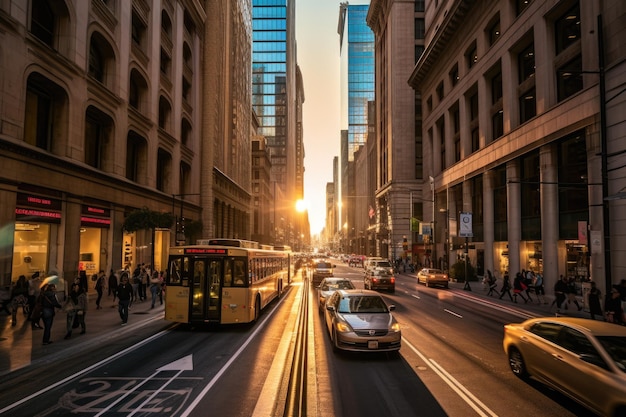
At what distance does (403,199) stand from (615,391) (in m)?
70.8

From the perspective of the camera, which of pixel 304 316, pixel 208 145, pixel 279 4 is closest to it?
pixel 304 316

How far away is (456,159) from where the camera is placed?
5450 centimetres

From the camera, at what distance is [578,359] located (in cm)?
722

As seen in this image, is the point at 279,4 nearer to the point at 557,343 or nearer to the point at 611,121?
the point at 611,121

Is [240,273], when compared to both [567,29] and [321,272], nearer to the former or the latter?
[321,272]

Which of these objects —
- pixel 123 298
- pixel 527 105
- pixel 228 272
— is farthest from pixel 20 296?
pixel 527 105

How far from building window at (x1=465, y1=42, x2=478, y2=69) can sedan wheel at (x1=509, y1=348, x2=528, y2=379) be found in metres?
43.9

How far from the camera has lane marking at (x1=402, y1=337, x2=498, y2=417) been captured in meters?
7.21

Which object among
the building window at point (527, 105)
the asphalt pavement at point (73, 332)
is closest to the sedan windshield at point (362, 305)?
the asphalt pavement at point (73, 332)

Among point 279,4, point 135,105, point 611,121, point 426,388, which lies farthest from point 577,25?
point 279,4

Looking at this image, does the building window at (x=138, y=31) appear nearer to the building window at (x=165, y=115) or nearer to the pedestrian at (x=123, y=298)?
the building window at (x=165, y=115)

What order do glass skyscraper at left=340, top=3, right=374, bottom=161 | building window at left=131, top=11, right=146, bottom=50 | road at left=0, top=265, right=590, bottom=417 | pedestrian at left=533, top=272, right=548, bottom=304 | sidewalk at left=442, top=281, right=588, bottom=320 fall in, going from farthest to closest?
glass skyscraper at left=340, top=3, right=374, bottom=161
building window at left=131, top=11, right=146, bottom=50
pedestrian at left=533, top=272, right=548, bottom=304
sidewalk at left=442, top=281, right=588, bottom=320
road at left=0, top=265, right=590, bottom=417

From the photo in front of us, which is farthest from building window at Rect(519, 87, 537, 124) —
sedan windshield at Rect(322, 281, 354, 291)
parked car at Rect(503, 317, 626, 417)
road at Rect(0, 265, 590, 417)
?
parked car at Rect(503, 317, 626, 417)

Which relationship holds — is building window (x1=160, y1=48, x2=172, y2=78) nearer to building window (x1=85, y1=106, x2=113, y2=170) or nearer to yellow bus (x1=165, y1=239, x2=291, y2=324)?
building window (x1=85, y1=106, x2=113, y2=170)
